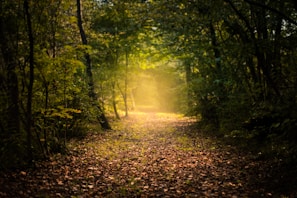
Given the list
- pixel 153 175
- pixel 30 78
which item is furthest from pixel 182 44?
pixel 30 78

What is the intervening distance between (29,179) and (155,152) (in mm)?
4591

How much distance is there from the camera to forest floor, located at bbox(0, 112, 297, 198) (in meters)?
5.24

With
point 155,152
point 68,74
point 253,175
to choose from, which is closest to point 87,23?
point 68,74

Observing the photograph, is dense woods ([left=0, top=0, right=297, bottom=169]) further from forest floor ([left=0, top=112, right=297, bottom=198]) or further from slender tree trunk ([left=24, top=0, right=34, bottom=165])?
forest floor ([left=0, top=112, right=297, bottom=198])

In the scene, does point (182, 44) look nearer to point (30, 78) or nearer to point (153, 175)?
point (153, 175)

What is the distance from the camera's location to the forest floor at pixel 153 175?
5.24 m

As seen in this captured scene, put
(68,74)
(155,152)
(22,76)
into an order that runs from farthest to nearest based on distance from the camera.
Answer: (155,152) → (68,74) → (22,76)

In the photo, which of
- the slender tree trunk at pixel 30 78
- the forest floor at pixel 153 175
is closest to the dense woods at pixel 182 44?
the slender tree trunk at pixel 30 78

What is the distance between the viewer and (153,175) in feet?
21.7

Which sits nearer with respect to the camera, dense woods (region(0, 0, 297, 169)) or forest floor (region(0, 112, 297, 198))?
forest floor (region(0, 112, 297, 198))

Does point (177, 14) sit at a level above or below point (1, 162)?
above

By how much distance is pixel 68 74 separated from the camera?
7480 mm

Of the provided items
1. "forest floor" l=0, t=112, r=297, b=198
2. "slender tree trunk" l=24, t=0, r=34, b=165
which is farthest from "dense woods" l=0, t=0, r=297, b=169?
"forest floor" l=0, t=112, r=297, b=198

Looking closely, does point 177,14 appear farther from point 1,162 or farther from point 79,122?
point 1,162
